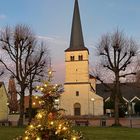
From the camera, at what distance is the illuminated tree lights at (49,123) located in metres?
10.4

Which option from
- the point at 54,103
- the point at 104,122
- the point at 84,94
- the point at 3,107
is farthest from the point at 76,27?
the point at 54,103

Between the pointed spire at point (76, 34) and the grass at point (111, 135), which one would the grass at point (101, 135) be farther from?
the pointed spire at point (76, 34)

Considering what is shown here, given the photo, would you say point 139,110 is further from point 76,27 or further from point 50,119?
point 50,119

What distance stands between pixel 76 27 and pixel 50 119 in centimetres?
6633

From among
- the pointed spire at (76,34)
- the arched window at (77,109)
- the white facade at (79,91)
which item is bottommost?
the arched window at (77,109)

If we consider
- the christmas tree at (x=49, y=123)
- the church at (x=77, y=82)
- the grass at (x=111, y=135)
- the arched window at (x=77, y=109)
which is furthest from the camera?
the arched window at (x=77, y=109)

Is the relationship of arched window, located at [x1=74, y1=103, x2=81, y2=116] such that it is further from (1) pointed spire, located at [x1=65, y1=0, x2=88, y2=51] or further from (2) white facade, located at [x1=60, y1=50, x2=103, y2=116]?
(1) pointed spire, located at [x1=65, y1=0, x2=88, y2=51]

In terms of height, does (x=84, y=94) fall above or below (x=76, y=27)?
below

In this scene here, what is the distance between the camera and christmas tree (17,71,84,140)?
10430 mm

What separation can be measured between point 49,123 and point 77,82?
67.8 metres

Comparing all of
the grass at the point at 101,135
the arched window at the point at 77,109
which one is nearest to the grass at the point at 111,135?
the grass at the point at 101,135

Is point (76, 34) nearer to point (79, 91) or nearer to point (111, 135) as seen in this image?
point (79, 91)

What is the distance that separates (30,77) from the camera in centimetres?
4091

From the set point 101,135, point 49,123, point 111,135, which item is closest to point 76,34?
point 111,135
